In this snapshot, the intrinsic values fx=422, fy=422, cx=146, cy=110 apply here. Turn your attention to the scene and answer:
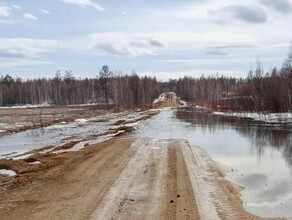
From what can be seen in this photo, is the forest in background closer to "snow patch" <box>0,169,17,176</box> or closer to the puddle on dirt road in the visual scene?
the puddle on dirt road

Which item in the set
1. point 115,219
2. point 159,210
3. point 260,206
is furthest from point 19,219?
point 260,206

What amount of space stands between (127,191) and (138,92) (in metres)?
121

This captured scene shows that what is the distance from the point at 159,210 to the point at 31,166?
33.8ft

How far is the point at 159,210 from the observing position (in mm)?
11398

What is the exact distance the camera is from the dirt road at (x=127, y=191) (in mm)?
11273

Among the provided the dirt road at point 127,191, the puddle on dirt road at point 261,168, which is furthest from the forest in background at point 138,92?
the dirt road at point 127,191

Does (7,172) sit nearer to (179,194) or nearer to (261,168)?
(179,194)

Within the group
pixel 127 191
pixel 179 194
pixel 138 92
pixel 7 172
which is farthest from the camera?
pixel 138 92

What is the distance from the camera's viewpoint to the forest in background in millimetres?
70250

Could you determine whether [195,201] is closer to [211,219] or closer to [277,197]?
[211,219]

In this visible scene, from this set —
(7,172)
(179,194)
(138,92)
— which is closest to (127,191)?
(179,194)

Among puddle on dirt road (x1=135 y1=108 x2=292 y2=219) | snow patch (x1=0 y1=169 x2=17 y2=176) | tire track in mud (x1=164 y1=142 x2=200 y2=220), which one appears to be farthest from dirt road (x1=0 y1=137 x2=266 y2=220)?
snow patch (x1=0 y1=169 x2=17 y2=176)

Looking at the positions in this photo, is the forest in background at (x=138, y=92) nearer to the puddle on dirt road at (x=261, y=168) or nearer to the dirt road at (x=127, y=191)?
the puddle on dirt road at (x=261, y=168)

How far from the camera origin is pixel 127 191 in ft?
45.3
